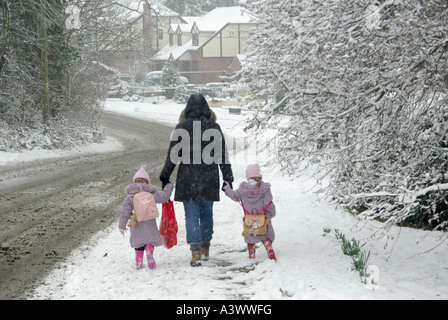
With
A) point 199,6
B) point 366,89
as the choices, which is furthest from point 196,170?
point 199,6

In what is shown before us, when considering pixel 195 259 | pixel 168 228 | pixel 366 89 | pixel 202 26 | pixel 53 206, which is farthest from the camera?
pixel 202 26

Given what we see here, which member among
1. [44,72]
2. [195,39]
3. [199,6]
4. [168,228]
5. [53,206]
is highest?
[199,6]

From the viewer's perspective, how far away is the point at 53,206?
31.5 ft

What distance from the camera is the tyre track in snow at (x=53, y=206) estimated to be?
20.6 ft

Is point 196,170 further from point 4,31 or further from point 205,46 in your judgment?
point 205,46

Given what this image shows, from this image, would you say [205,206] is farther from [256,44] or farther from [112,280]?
[256,44]

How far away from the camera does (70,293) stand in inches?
205

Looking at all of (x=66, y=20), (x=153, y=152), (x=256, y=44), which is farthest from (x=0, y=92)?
(x=256, y=44)

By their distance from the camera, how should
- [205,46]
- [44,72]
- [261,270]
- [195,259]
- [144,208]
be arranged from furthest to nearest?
1. [205,46]
2. [44,72]
3. [195,259]
4. [144,208]
5. [261,270]

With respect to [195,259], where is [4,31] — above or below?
above

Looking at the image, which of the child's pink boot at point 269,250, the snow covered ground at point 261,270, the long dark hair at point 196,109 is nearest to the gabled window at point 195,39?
the snow covered ground at point 261,270

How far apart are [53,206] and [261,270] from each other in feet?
17.6

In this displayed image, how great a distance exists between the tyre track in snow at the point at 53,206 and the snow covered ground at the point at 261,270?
36 cm

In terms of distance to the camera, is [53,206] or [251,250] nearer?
[251,250]
